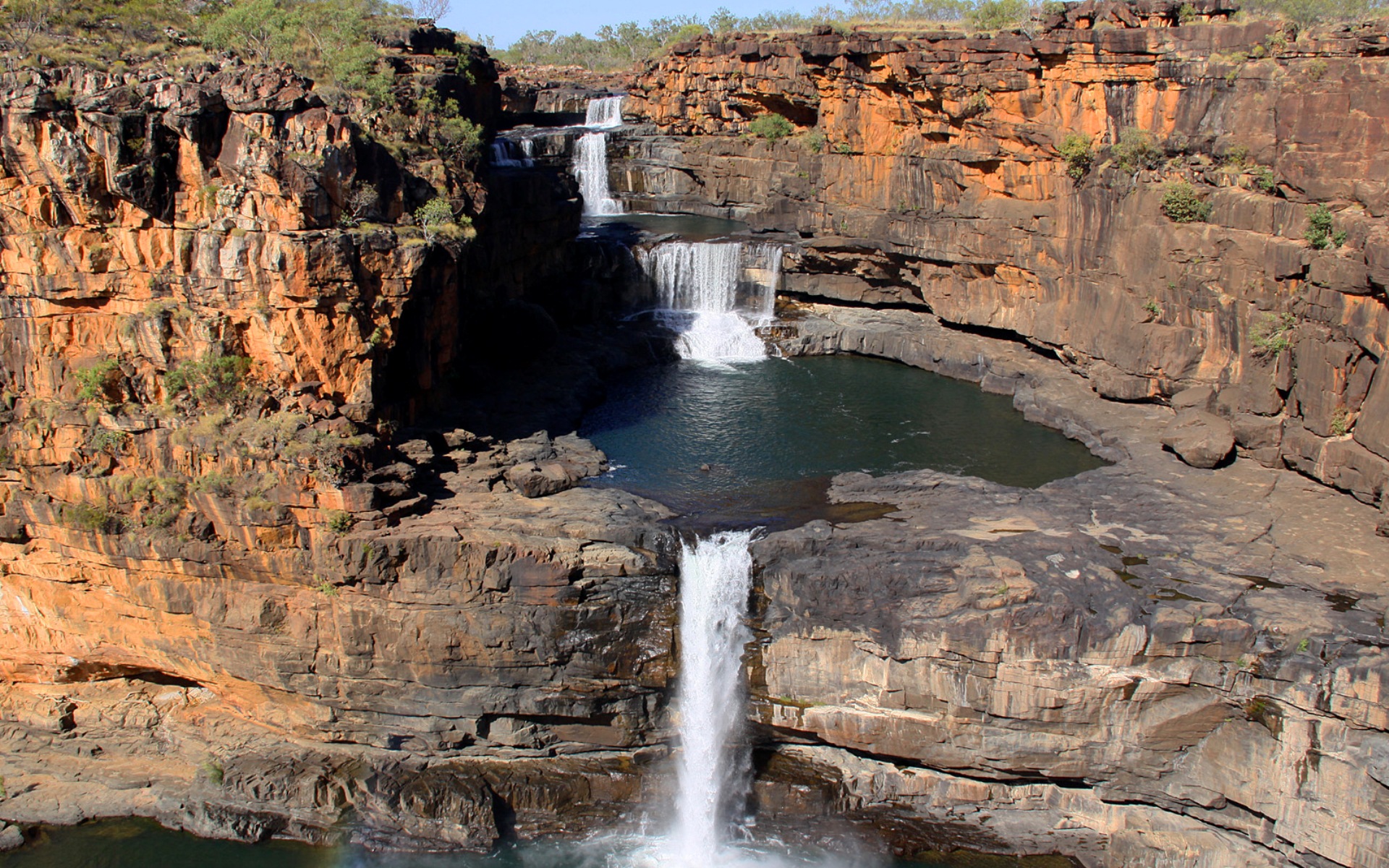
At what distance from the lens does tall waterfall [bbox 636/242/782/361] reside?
130 ft

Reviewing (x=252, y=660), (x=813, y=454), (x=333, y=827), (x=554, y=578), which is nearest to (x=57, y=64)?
(x=252, y=660)

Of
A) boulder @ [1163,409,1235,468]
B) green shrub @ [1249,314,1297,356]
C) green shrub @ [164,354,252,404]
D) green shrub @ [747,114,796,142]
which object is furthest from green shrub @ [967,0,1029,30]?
green shrub @ [164,354,252,404]

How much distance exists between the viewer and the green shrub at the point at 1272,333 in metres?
25.9

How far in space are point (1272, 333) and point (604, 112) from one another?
38432 millimetres

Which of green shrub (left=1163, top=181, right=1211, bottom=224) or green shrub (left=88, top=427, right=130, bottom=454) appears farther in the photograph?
green shrub (left=1163, top=181, right=1211, bottom=224)

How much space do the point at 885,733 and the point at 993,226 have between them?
69.3 ft

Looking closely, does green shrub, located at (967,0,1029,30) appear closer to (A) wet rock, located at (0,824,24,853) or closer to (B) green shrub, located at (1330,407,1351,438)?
(B) green shrub, located at (1330,407,1351,438)

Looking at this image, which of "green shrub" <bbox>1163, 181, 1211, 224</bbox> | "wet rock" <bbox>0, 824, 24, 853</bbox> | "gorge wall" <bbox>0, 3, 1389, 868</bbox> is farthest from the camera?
"green shrub" <bbox>1163, 181, 1211, 224</bbox>

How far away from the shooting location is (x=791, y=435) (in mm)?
29922

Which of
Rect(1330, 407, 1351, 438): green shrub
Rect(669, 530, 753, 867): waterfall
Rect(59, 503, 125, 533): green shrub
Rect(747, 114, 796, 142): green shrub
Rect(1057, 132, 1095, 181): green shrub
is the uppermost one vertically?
Rect(747, 114, 796, 142): green shrub

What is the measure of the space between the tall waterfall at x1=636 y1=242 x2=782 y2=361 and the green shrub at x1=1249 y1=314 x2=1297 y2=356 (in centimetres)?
1749

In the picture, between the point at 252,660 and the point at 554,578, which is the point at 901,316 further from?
the point at 252,660

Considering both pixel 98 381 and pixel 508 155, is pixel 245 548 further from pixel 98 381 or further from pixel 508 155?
pixel 508 155

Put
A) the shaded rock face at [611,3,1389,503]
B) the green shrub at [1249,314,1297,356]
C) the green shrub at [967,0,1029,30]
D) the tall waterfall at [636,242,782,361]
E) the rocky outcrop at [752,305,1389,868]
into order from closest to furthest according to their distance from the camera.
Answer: the rocky outcrop at [752,305,1389,868] < the shaded rock face at [611,3,1389,503] < the green shrub at [1249,314,1297,356] < the green shrub at [967,0,1029,30] < the tall waterfall at [636,242,782,361]
